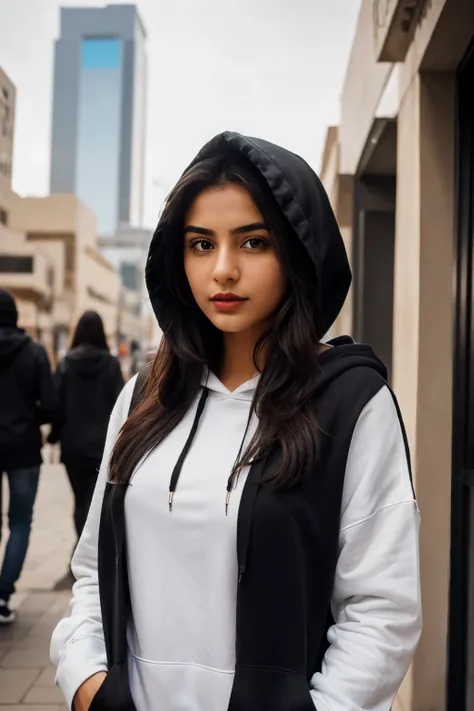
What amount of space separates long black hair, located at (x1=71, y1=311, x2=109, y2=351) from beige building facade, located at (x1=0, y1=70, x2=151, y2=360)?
0.31m

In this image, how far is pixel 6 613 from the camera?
438 centimetres

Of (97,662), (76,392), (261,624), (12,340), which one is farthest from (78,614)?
(76,392)

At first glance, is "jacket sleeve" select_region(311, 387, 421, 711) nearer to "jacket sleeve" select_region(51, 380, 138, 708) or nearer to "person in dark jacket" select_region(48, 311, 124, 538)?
"jacket sleeve" select_region(51, 380, 138, 708)

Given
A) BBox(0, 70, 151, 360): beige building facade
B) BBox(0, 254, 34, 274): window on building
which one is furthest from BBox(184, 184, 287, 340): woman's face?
BBox(0, 254, 34, 274): window on building

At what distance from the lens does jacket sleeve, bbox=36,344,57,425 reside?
4.61m

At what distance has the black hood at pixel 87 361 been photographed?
17.1 ft

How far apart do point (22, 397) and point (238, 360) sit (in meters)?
3.37

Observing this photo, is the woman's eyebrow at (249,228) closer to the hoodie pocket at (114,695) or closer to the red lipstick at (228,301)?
the red lipstick at (228,301)

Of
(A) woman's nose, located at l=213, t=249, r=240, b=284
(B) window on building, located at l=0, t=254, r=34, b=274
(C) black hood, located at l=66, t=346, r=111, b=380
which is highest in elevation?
(B) window on building, located at l=0, t=254, r=34, b=274

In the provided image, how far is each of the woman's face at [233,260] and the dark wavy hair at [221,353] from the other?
20 mm

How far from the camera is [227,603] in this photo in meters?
1.26

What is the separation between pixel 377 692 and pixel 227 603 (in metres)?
0.28

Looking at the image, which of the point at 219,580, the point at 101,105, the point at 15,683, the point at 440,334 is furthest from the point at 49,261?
the point at 101,105

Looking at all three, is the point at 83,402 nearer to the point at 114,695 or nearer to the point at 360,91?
the point at 360,91
